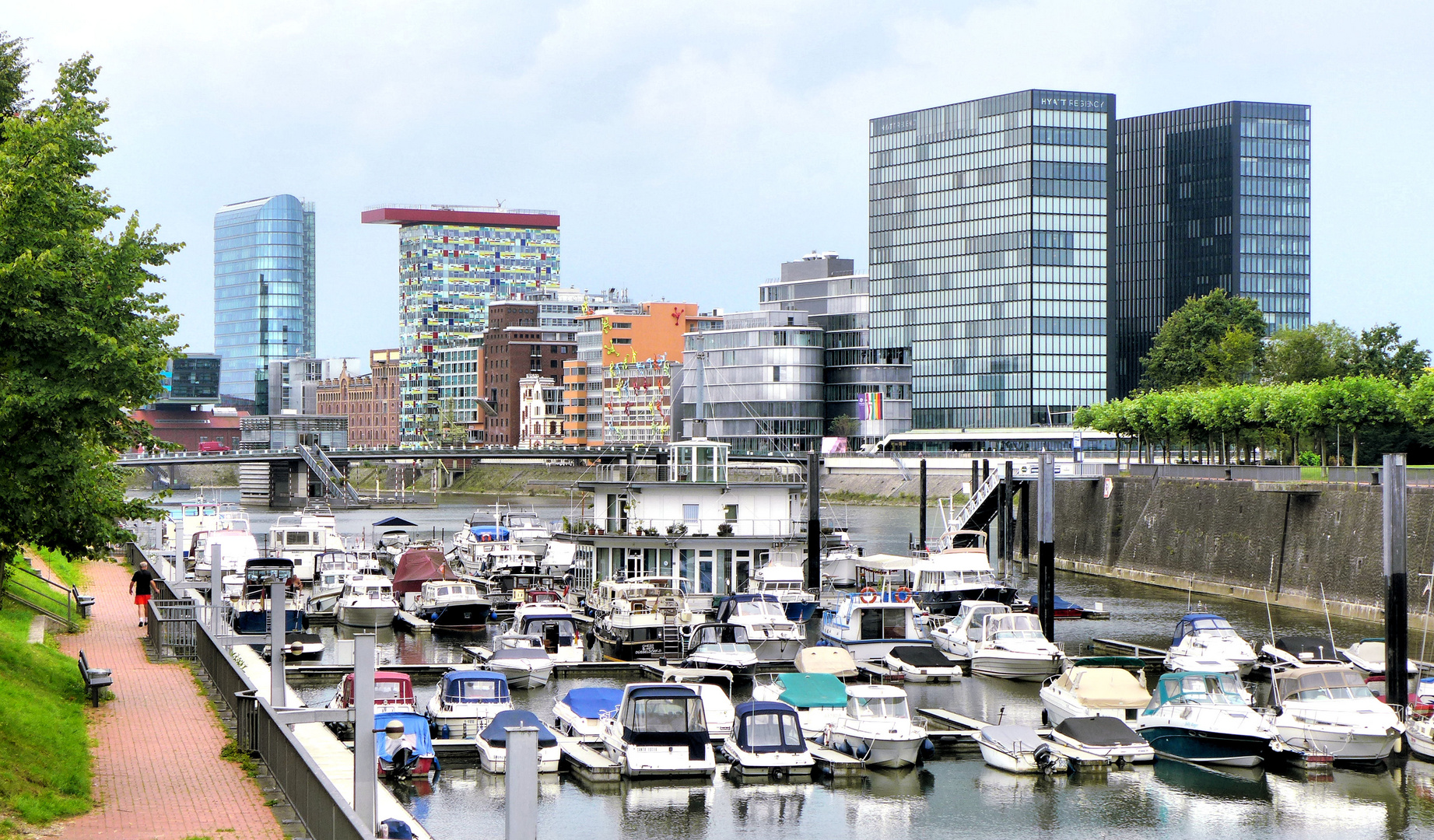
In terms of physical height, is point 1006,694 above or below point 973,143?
below

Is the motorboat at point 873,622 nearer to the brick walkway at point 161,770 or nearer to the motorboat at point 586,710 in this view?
the motorboat at point 586,710

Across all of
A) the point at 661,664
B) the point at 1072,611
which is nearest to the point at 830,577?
the point at 1072,611

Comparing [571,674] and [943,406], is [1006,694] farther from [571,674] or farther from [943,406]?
[943,406]

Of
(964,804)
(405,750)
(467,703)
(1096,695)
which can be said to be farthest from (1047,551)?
(405,750)

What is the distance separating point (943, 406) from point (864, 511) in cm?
4868

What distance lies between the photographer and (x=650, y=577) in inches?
2298

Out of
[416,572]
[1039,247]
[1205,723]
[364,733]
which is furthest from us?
[1039,247]

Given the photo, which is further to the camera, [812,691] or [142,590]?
[142,590]

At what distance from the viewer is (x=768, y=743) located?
3294 centimetres

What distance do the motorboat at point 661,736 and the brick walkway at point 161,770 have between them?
788 centimetres

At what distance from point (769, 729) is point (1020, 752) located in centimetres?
528

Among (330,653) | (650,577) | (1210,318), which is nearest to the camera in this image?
(330,653)

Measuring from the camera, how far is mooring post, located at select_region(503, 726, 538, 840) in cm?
1612

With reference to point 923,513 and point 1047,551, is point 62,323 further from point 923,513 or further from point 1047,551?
point 923,513
